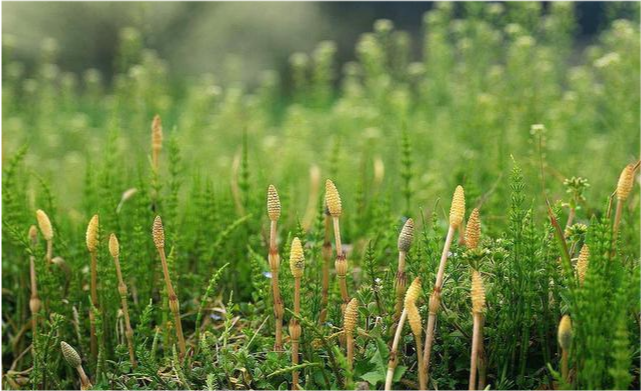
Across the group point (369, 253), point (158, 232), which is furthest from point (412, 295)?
point (158, 232)

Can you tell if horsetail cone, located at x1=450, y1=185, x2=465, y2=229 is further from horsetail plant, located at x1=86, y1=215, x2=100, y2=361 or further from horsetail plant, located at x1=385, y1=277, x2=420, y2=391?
horsetail plant, located at x1=86, y1=215, x2=100, y2=361

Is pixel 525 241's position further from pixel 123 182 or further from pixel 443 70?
pixel 443 70

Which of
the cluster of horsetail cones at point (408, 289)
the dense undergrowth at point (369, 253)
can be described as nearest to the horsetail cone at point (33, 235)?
the dense undergrowth at point (369, 253)

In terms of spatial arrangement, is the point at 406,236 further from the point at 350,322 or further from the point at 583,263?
the point at 583,263

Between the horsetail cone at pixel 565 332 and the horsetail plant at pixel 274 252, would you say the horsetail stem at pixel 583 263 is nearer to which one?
the horsetail cone at pixel 565 332

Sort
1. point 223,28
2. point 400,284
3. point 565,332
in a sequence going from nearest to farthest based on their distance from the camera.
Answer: point 565,332, point 400,284, point 223,28

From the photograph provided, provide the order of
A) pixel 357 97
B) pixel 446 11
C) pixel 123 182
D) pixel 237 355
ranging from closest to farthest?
pixel 237 355
pixel 123 182
pixel 446 11
pixel 357 97

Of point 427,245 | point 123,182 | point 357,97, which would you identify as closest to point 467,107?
point 357,97

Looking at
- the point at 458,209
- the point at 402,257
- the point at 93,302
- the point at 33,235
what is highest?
A: the point at 458,209
